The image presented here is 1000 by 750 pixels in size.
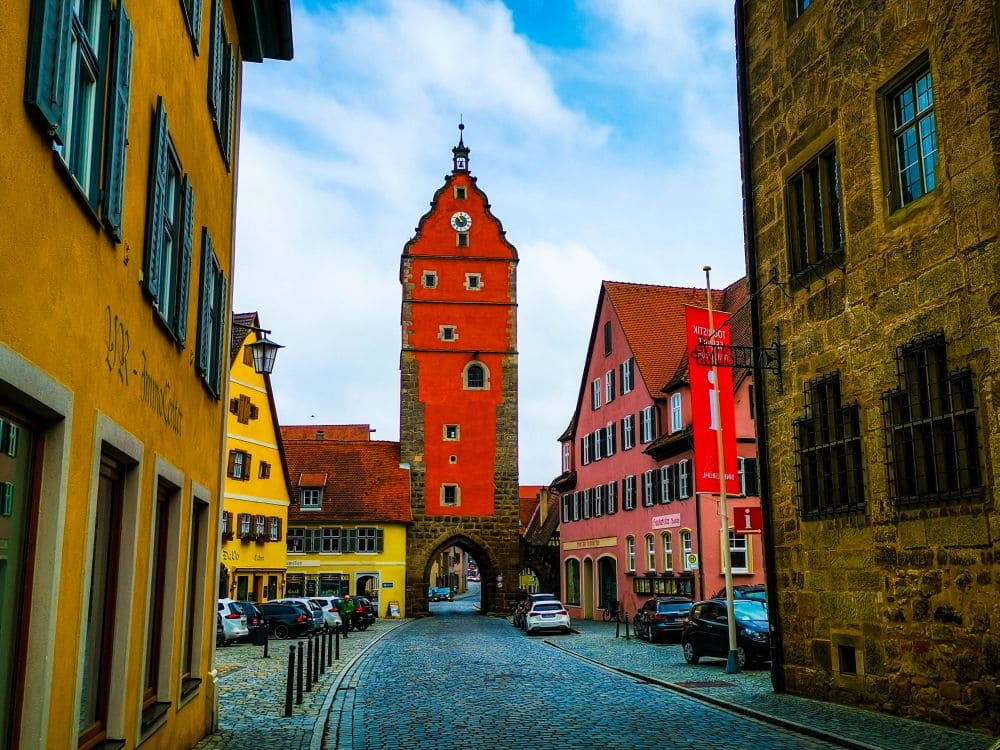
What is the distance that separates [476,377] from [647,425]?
20.8 meters

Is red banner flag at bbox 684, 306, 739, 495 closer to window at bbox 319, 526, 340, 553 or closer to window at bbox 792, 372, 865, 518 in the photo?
window at bbox 792, 372, 865, 518

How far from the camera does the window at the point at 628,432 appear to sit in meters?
41.8

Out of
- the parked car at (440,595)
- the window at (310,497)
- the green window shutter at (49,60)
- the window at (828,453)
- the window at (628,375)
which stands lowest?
the parked car at (440,595)

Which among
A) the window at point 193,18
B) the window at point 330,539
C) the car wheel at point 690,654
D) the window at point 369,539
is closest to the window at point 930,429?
the window at point 193,18

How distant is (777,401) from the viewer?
15.7m

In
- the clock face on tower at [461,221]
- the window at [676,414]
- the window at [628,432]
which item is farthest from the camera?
the clock face on tower at [461,221]

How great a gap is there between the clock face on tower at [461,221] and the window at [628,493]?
24.2 m

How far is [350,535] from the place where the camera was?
56375 mm

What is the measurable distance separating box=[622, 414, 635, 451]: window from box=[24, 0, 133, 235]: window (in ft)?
120

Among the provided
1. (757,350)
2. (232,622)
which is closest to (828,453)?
(757,350)

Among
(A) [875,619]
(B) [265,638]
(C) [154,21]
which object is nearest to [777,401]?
(A) [875,619]

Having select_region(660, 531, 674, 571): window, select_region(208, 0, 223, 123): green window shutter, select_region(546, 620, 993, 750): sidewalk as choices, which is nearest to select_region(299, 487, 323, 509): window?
select_region(660, 531, 674, 571): window

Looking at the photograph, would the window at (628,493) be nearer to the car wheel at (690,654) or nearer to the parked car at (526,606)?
the parked car at (526,606)

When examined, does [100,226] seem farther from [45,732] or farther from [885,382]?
[885,382]
